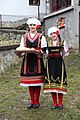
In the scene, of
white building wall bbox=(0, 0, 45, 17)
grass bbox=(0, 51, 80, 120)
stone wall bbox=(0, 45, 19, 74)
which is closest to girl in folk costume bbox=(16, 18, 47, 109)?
grass bbox=(0, 51, 80, 120)

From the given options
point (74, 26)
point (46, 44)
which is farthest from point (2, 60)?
point (74, 26)

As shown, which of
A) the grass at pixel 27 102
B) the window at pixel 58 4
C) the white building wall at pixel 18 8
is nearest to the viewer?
the grass at pixel 27 102

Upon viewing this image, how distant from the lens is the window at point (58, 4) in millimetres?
16570

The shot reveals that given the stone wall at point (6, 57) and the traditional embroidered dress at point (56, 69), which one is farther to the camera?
the stone wall at point (6, 57)

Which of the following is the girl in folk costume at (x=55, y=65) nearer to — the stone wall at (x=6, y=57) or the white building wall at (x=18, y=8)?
the stone wall at (x=6, y=57)

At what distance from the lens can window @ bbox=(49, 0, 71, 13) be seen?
16.6 metres

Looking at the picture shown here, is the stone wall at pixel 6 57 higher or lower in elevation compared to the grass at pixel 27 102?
higher

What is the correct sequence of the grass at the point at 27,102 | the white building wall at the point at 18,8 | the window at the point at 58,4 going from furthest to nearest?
the white building wall at the point at 18,8 → the window at the point at 58,4 → the grass at the point at 27,102

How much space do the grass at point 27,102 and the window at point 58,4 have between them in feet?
26.9

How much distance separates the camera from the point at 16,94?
275 inches

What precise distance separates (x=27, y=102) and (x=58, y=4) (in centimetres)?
1192

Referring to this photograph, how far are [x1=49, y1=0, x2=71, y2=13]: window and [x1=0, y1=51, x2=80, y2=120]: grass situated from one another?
8211 millimetres

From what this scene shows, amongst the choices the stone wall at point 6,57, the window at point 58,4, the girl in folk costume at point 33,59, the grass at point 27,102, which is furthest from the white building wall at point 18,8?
the girl in folk costume at point 33,59

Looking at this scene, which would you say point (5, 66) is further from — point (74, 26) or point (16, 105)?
point (74, 26)
